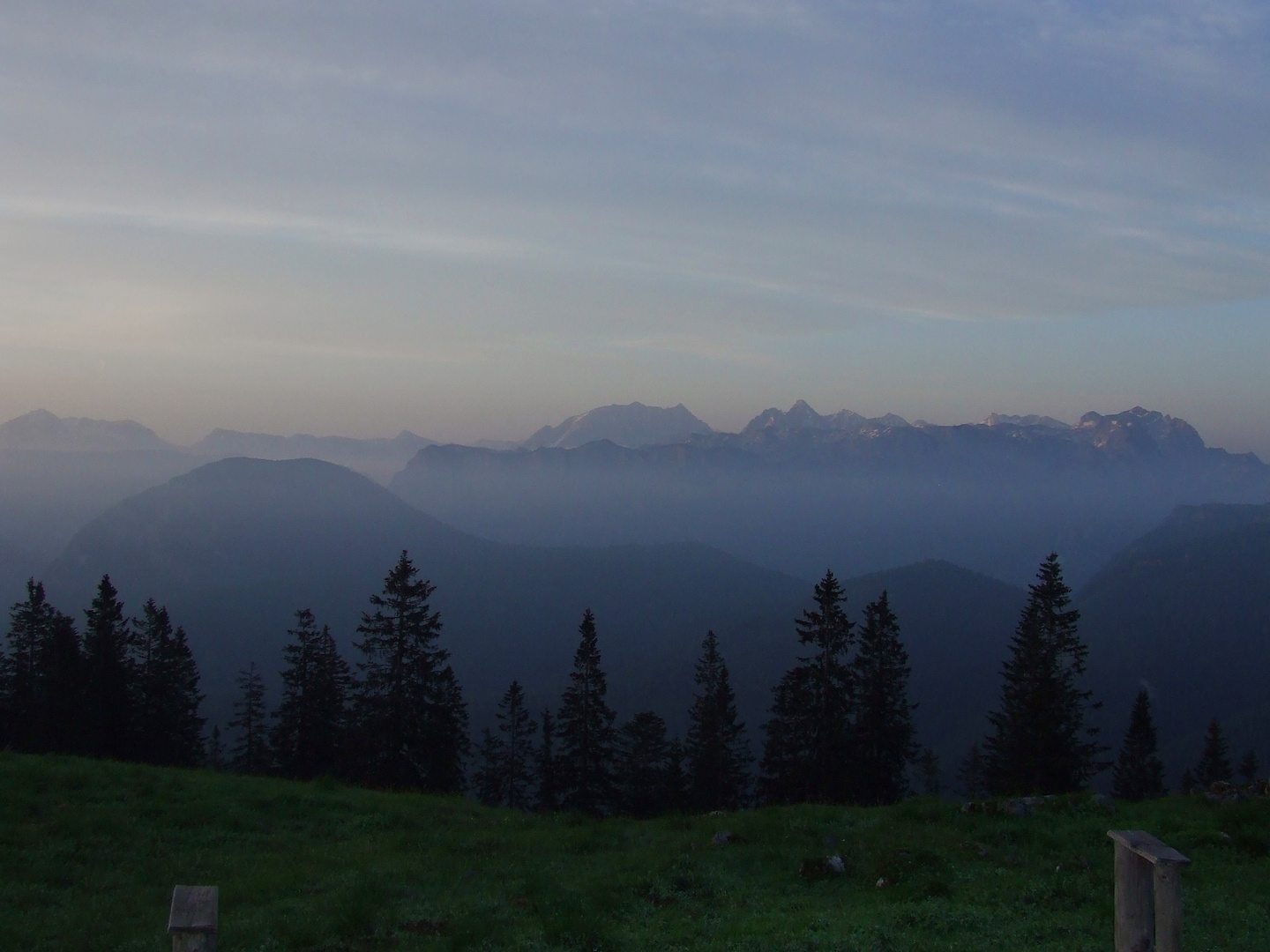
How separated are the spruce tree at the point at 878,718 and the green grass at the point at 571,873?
24990 mm

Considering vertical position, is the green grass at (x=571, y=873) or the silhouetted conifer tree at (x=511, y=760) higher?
the green grass at (x=571, y=873)

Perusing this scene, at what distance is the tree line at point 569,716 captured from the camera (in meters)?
42.6

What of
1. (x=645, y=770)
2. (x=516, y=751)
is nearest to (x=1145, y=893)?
(x=645, y=770)

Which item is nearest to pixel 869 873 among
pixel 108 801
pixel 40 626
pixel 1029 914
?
pixel 1029 914

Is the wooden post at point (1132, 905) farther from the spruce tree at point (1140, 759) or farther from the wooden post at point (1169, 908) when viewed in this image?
the spruce tree at point (1140, 759)

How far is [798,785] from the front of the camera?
45.1 m

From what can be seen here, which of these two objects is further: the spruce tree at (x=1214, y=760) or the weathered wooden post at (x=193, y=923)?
the spruce tree at (x=1214, y=760)

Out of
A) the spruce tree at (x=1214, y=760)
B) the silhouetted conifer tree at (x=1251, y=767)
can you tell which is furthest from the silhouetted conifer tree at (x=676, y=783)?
the silhouetted conifer tree at (x=1251, y=767)

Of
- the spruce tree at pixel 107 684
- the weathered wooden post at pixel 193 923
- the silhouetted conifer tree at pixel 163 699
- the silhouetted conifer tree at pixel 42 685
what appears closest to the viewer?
the weathered wooden post at pixel 193 923

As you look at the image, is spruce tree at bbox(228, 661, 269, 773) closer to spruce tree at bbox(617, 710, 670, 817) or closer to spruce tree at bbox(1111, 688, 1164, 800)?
spruce tree at bbox(617, 710, 670, 817)

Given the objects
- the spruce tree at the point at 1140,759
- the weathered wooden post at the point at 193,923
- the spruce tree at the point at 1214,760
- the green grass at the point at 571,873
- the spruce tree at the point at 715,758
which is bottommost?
the spruce tree at the point at 1214,760

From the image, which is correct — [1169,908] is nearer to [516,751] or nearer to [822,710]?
[822,710]

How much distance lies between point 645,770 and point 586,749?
6172 millimetres

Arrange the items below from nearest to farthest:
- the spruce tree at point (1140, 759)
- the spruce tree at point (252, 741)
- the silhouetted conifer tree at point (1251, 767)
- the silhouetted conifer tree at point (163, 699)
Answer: the silhouetted conifer tree at point (163, 699) < the spruce tree at point (252, 741) < the spruce tree at point (1140, 759) < the silhouetted conifer tree at point (1251, 767)
